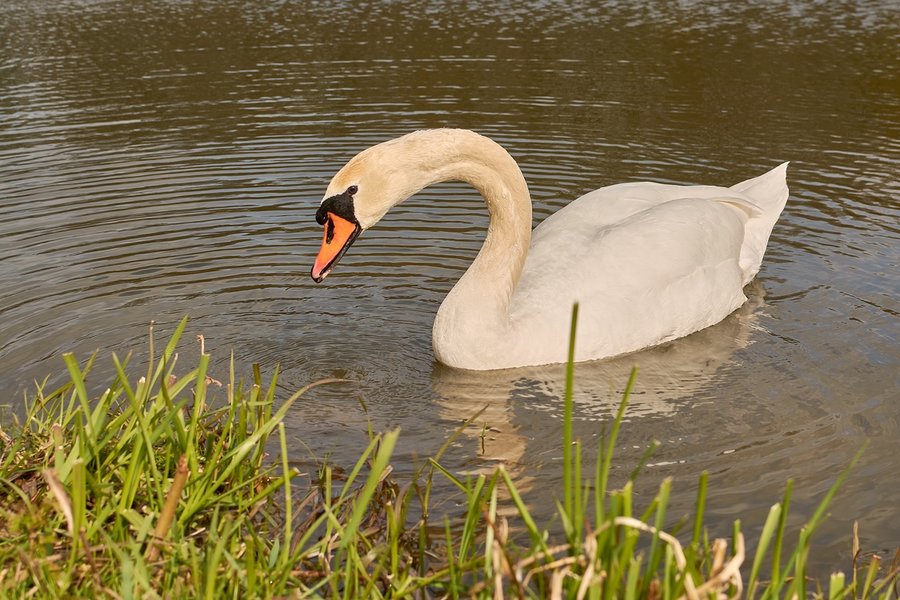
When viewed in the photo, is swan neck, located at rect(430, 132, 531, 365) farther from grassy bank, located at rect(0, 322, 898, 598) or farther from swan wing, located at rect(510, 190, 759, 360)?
grassy bank, located at rect(0, 322, 898, 598)

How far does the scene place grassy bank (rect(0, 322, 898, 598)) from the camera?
289cm

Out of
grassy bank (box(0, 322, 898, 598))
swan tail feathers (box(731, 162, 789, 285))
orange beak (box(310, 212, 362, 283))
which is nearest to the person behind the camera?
grassy bank (box(0, 322, 898, 598))

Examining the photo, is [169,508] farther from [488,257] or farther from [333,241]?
[488,257]

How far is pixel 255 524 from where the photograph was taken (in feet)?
14.9

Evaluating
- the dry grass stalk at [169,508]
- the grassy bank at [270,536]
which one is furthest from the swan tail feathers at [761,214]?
the dry grass stalk at [169,508]

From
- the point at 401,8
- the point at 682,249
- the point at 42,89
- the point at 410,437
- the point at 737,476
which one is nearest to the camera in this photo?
the point at 737,476

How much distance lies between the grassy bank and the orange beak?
1547 mm

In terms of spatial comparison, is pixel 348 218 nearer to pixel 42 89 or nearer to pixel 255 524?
pixel 255 524

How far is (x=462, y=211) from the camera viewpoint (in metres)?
9.68

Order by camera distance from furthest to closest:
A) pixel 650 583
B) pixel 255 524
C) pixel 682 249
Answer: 1. pixel 682 249
2. pixel 255 524
3. pixel 650 583

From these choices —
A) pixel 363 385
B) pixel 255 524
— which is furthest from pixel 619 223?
pixel 255 524

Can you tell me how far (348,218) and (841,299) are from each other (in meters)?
3.39

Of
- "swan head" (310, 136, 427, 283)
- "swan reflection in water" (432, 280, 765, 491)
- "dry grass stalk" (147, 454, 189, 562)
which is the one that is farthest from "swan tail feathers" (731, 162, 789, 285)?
"dry grass stalk" (147, 454, 189, 562)

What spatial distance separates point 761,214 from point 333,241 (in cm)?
352
